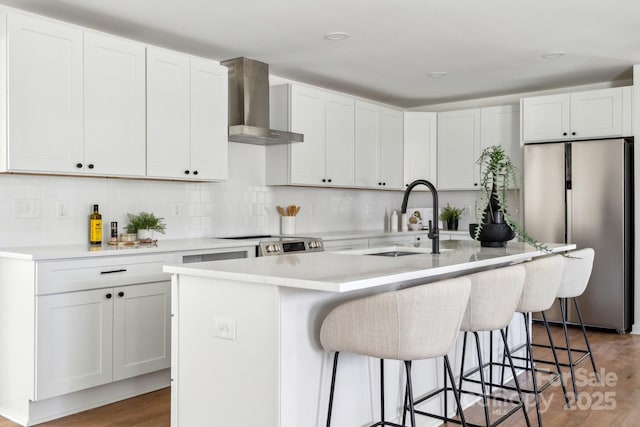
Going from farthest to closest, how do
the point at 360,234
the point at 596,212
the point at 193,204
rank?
the point at 360,234
the point at 596,212
the point at 193,204

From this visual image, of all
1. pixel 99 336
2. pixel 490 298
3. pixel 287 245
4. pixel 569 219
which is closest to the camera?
pixel 490 298

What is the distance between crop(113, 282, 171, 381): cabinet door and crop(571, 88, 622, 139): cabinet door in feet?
13.3

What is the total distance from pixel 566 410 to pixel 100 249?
2.90 metres

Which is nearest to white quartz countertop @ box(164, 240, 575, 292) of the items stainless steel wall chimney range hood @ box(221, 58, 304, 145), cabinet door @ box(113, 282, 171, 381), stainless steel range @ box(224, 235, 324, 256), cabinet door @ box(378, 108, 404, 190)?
cabinet door @ box(113, 282, 171, 381)

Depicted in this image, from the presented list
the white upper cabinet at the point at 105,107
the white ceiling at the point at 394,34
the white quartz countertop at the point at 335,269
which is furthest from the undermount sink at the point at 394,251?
the white upper cabinet at the point at 105,107

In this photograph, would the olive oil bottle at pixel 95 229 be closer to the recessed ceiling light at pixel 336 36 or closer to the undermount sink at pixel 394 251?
the undermount sink at pixel 394 251

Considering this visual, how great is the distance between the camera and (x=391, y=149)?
20.9 feet

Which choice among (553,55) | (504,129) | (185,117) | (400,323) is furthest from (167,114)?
(504,129)

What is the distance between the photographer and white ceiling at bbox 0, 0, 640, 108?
3.62 m

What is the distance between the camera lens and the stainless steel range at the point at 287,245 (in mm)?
4355

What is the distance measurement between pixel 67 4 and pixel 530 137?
168 inches

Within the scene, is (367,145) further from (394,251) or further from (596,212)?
(394,251)

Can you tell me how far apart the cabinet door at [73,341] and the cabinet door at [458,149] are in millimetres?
4210

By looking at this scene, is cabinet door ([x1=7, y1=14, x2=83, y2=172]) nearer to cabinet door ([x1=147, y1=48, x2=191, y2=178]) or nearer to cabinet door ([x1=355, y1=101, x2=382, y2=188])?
cabinet door ([x1=147, y1=48, x2=191, y2=178])
